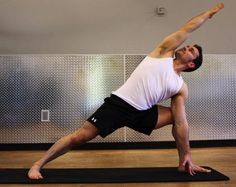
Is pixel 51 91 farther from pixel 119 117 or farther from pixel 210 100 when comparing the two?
pixel 210 100

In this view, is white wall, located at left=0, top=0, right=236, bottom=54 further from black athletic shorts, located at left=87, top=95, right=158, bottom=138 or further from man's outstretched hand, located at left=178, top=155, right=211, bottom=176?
man's outstretched hand, located at left=178, top=155, right=211, bottom=176

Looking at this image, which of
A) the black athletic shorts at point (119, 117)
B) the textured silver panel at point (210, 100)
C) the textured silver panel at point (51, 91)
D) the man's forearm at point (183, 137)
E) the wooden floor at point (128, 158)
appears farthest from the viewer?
the textured silver panel at point (210, 100)

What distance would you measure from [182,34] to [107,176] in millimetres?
1249

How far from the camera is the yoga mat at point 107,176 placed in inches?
99.3

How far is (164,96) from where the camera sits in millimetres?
2811

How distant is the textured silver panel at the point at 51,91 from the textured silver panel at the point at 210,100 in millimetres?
364

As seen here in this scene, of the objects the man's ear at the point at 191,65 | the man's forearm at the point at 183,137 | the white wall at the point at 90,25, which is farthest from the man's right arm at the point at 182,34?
the white wall at the point at 90,25

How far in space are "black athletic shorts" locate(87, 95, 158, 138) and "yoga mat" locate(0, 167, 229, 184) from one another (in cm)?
34

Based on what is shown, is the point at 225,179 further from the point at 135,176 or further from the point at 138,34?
the point at 138,34

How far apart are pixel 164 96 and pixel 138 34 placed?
2.00m

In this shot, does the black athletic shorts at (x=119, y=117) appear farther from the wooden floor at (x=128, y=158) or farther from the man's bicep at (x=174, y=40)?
the wooden floor at (x=128, y=158)

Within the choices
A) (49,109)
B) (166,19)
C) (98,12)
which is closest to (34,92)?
(49,109)

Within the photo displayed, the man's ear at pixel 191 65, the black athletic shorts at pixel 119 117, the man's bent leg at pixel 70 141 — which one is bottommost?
the man's bent leg at pixel 70 141

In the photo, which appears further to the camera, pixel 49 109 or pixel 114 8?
pixel 114 8
